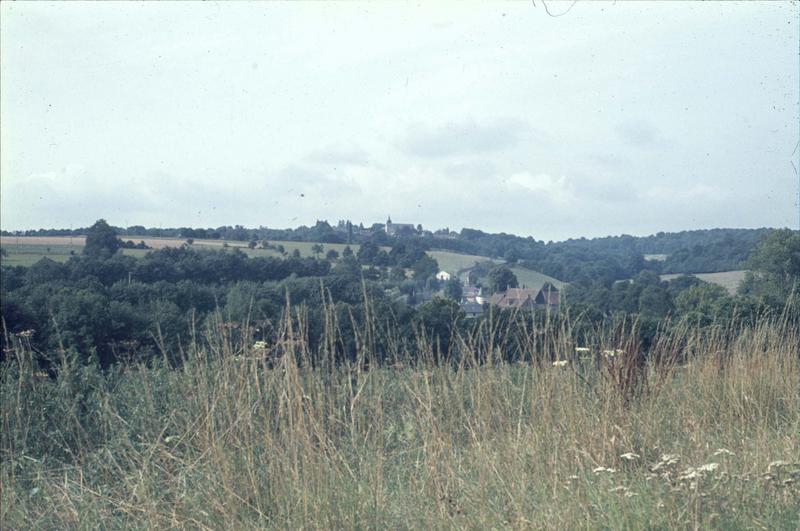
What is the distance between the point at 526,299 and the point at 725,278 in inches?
136

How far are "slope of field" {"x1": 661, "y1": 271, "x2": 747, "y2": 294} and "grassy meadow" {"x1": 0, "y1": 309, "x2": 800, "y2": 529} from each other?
86.9 inches

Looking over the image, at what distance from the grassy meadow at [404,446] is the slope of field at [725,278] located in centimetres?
221

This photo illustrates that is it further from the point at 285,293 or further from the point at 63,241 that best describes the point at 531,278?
the point at 63,241

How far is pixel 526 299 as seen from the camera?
25.6 ft

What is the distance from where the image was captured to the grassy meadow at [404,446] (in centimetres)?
385

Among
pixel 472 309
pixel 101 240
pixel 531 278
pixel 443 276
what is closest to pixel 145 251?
pixel 101 240

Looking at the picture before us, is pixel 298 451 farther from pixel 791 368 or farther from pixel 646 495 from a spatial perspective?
pixel 791 368

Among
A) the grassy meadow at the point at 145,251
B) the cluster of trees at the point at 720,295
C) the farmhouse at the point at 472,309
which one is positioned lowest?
the farmhouse at the point at 472,309

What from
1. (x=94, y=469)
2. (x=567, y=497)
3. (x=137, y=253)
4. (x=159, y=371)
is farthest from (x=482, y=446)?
(x=137, y=253)

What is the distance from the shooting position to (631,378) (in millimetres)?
5867

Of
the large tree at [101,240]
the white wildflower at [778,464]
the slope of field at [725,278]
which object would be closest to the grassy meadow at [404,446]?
the white wildflower at [778,464]

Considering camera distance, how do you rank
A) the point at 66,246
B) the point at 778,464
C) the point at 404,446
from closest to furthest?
1. the point at 778,464
2. the point at 404,446
3. the point at 66,246

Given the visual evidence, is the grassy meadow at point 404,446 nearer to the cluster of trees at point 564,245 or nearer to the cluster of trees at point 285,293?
the cluster of trees at point 285,293

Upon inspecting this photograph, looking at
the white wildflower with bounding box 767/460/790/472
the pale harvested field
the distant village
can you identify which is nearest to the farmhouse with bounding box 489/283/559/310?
the distant village
